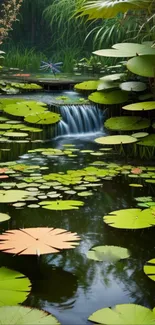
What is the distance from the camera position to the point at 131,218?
2086 millimetres

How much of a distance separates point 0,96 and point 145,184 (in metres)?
2.57

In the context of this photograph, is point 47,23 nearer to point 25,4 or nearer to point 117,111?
point 25,4

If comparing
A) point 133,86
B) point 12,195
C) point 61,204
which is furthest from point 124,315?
point 133,86

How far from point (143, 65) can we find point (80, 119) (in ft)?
2.71

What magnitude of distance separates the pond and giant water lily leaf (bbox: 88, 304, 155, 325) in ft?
0.25

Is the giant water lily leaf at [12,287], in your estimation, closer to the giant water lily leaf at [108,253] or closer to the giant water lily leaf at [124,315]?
the giant water lily leaf at [124,315]

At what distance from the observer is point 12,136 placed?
149 inches

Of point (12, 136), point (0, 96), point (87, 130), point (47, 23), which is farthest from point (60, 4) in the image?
point (12, 136)

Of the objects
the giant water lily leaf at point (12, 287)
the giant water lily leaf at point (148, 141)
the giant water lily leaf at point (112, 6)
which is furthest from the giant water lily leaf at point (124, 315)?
the giant water lily leaf at point (112, 6)

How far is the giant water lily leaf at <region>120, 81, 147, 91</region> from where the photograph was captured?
4.20m

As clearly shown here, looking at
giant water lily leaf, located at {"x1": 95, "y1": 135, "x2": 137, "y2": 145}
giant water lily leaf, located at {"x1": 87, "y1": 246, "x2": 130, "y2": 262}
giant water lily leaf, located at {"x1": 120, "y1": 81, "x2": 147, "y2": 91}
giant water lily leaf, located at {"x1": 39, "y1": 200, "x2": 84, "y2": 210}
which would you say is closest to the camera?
giant water lily leaf, located at {"x1": 87, "y1": 246, "x2": 130, "y2": 262}

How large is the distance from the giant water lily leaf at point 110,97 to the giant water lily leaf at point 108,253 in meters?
2.54

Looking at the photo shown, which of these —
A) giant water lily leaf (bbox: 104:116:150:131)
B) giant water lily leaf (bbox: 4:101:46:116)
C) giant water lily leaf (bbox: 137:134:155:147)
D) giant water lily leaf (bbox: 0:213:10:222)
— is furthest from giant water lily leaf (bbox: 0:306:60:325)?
giant water lily leaf (bbox: 4:101:46:116)

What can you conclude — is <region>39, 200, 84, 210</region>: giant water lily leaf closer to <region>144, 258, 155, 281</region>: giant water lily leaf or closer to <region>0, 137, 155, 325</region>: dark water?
<region>0, 137, 155, 325</region>: dark water
